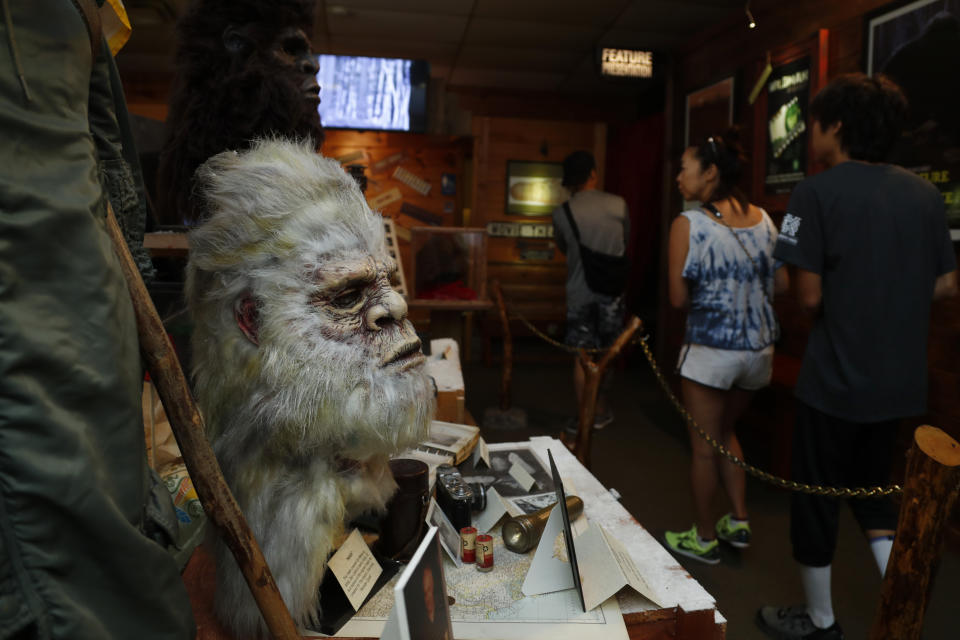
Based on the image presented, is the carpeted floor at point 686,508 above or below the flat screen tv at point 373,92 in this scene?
below

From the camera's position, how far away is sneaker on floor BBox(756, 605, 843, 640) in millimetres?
2070

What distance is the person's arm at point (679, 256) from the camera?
8.05 feet

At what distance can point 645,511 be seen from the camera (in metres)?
3.17

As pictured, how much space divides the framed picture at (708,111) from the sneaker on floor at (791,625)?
10.4 feet

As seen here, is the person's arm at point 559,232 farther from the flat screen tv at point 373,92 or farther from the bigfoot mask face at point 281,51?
the bigfoot mask face at point 281,51

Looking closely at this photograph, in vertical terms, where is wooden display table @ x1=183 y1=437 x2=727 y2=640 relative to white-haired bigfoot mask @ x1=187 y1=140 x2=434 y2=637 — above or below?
below

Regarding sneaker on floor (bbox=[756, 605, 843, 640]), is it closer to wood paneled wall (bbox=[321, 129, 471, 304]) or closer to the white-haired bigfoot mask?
the white-haired bigfoot mask

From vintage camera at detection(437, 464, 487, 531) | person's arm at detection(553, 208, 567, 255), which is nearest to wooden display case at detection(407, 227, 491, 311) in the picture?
person's arm at detection(553, 208, 567, 255)

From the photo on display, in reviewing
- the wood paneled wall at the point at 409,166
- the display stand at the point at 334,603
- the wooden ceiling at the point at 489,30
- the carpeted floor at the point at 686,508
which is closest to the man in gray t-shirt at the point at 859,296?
the carpeted floor at the point at 686,508

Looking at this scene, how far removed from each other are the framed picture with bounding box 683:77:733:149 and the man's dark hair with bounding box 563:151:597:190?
1.05 metres

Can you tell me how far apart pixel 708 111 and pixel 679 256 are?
2923 mm

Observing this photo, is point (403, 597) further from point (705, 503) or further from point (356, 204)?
point (705, 503)

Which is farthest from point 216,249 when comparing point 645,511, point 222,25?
point 645,511

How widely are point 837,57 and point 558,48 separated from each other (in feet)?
8.95
